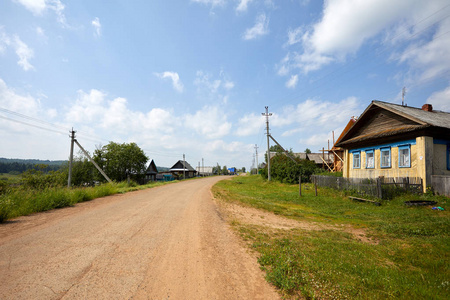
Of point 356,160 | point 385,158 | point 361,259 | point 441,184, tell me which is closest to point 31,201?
point 361,259

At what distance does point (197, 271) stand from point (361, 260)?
3814mm

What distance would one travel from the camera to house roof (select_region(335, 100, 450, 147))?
12.9m

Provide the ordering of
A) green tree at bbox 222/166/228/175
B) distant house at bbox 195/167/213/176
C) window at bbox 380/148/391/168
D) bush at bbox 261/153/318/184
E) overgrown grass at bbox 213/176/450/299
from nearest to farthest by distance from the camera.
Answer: overgrown grass at bbox 213/176/450/299, window at bbox 380/148/391/168, bush at bbox 261/153/318/184, distant house at bbox 195/167/213/176, green tree at bbox 222/166/228/175

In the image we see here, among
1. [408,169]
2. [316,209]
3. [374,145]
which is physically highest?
[374,145]

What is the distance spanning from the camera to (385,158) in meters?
15.8

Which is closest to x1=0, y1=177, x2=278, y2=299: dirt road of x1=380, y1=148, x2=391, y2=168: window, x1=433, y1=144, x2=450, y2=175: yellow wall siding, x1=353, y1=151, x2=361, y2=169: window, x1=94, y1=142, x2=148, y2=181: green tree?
x1=433, y1=144, x2=450, y2=175: yellow wall siding

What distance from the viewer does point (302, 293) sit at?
3199mm

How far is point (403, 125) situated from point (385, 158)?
2.87 m

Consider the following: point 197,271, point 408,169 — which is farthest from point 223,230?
point 408,169

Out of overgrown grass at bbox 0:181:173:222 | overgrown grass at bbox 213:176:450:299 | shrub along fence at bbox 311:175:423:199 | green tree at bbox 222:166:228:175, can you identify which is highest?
shrub along fence at bbox 311:175:423:199

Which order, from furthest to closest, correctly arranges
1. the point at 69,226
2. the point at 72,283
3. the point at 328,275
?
the point at 69,226, the point at 328,275, the point at 72,283

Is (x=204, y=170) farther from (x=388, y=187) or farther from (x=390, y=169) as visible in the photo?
(x=388, y=187)

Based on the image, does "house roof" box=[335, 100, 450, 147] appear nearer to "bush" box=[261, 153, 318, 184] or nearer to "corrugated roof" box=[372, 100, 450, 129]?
"corrugated roof" box=[372, 100, 450, 129]

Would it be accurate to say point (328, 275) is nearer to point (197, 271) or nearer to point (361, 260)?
point (361, 260)
